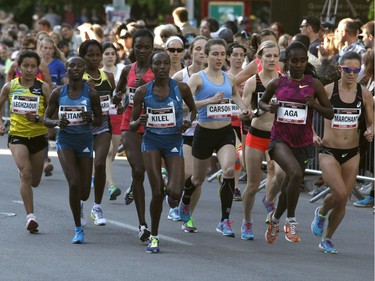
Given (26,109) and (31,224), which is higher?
(26,109)

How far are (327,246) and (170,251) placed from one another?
1.50m

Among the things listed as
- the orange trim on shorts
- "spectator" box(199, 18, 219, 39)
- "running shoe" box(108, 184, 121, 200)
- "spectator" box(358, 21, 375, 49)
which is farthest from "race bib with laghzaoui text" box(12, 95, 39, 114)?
"spectator" box(199, 18, 219, 39)

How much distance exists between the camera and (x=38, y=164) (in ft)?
44.3

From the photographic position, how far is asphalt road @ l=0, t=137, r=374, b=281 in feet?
36.1

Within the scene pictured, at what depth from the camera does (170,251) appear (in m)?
12.2

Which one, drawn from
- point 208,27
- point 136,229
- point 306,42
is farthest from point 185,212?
point 208,27

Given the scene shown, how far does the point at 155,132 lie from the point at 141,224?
2.96 ft

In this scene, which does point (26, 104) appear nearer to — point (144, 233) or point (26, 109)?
point (26, 109)

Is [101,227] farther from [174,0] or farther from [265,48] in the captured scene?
[174,0]

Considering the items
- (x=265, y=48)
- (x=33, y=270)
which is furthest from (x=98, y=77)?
(x=33, y=270)

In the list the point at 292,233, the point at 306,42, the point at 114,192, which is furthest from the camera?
the point at 306,42

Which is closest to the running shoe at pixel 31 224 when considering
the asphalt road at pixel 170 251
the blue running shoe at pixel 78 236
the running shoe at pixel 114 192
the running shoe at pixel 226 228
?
the asphalt road at pixel 170 251

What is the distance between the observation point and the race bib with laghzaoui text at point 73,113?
12.6 m

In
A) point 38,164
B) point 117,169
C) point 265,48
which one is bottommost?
point 117,169
